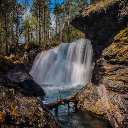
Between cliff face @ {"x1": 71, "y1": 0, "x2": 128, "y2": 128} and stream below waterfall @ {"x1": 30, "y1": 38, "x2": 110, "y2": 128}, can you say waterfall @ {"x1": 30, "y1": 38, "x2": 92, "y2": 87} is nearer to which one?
stream below waterfall @ {"x1": 30, "y1": 38, "x2": 110, "y2": 128}

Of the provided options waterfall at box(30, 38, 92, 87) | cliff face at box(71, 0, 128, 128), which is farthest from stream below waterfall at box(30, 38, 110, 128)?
cliff face at box(71, 0, 128, 128)

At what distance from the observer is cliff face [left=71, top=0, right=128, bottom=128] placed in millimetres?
3689

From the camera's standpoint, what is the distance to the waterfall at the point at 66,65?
11750 mm

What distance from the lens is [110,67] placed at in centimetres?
533

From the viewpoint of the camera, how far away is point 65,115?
436cm

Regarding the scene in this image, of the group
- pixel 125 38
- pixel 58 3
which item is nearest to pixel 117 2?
pixel 125 38

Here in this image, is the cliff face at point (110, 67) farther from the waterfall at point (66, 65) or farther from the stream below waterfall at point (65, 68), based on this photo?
the waterfall at point (66, 65)

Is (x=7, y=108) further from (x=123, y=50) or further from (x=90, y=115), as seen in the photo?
(x=123, y=50)

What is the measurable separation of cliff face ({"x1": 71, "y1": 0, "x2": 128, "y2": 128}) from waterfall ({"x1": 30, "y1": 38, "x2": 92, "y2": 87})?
13.2ft

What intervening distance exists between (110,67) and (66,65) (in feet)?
28.2

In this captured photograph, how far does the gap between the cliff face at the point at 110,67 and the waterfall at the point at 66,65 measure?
13.2 feet

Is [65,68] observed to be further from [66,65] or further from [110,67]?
[110,67]

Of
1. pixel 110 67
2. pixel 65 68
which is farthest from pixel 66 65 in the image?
pixel 110 67

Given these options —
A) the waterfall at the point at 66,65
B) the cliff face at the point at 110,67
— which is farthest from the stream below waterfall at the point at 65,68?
the cliff face at the point at 110,67
